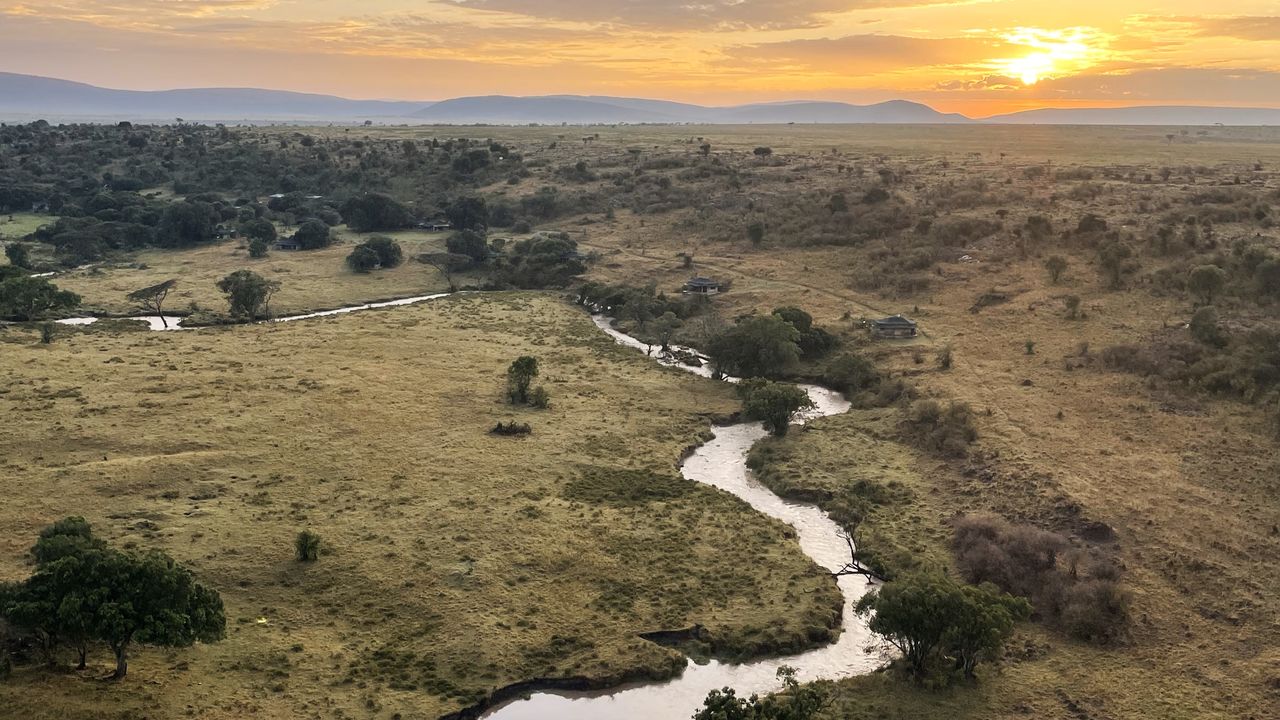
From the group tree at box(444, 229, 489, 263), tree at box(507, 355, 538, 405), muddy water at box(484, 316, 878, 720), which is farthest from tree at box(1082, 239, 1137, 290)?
tree at box(444, 229, 489, 263)

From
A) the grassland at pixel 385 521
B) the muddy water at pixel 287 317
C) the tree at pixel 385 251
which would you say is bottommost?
the grassland at pixel 385 521

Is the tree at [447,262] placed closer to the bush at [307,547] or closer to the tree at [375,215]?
the tree at [375,215]

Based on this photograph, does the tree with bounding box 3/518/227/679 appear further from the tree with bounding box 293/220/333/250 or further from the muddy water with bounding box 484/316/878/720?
the tree with bounding box 293/220/333/250

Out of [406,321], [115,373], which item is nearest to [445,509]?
[115,373]

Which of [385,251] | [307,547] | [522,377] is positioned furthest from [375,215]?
[307,547]

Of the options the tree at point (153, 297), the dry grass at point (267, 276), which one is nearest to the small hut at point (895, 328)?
the dry grass at point (267, 276)

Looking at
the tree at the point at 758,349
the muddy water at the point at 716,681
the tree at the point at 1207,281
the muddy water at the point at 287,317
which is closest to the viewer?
the muddy water at the point at 716,681
